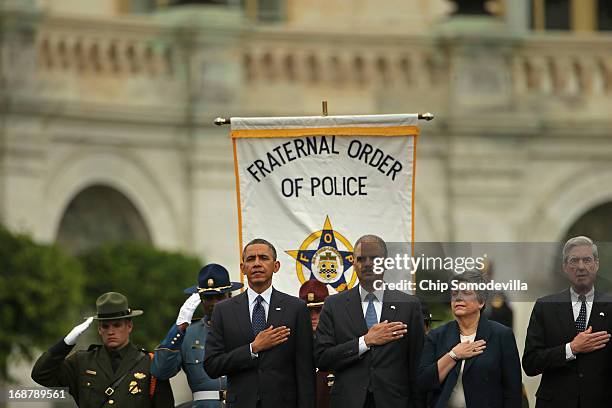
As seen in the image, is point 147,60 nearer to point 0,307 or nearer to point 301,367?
point 0,307

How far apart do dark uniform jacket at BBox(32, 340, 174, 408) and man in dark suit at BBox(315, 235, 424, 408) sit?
1.10 metres

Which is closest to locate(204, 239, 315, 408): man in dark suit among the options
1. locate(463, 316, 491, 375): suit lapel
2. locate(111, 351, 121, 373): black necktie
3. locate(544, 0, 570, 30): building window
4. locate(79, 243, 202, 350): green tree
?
locate(111, 351, 121, 373): black necktie

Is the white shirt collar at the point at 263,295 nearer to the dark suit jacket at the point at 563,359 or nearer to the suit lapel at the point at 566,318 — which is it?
the dark suit jacket at the point at 563,359

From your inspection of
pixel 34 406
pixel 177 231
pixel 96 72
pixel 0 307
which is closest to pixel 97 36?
pixel 96 72

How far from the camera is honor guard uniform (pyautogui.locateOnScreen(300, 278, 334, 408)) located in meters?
14.6

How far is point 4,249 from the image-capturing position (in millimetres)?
22625

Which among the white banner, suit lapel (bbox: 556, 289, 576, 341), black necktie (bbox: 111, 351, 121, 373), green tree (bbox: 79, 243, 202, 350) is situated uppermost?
the white banner

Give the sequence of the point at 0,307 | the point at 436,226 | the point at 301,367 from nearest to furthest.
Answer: the point at 301,367
the point at 0,307
the point at 436,226

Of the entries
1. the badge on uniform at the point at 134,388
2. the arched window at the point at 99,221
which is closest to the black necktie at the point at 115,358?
the badge on uniform at the point at 134,388

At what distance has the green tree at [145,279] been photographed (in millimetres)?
24328

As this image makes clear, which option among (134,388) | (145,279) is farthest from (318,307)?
(145,279)

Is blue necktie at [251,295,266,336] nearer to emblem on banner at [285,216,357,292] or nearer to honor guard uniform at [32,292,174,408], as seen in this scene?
honor guard uniform at [32,292,174,408]

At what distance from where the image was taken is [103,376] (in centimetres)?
1373

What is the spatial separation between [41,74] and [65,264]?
255cm
